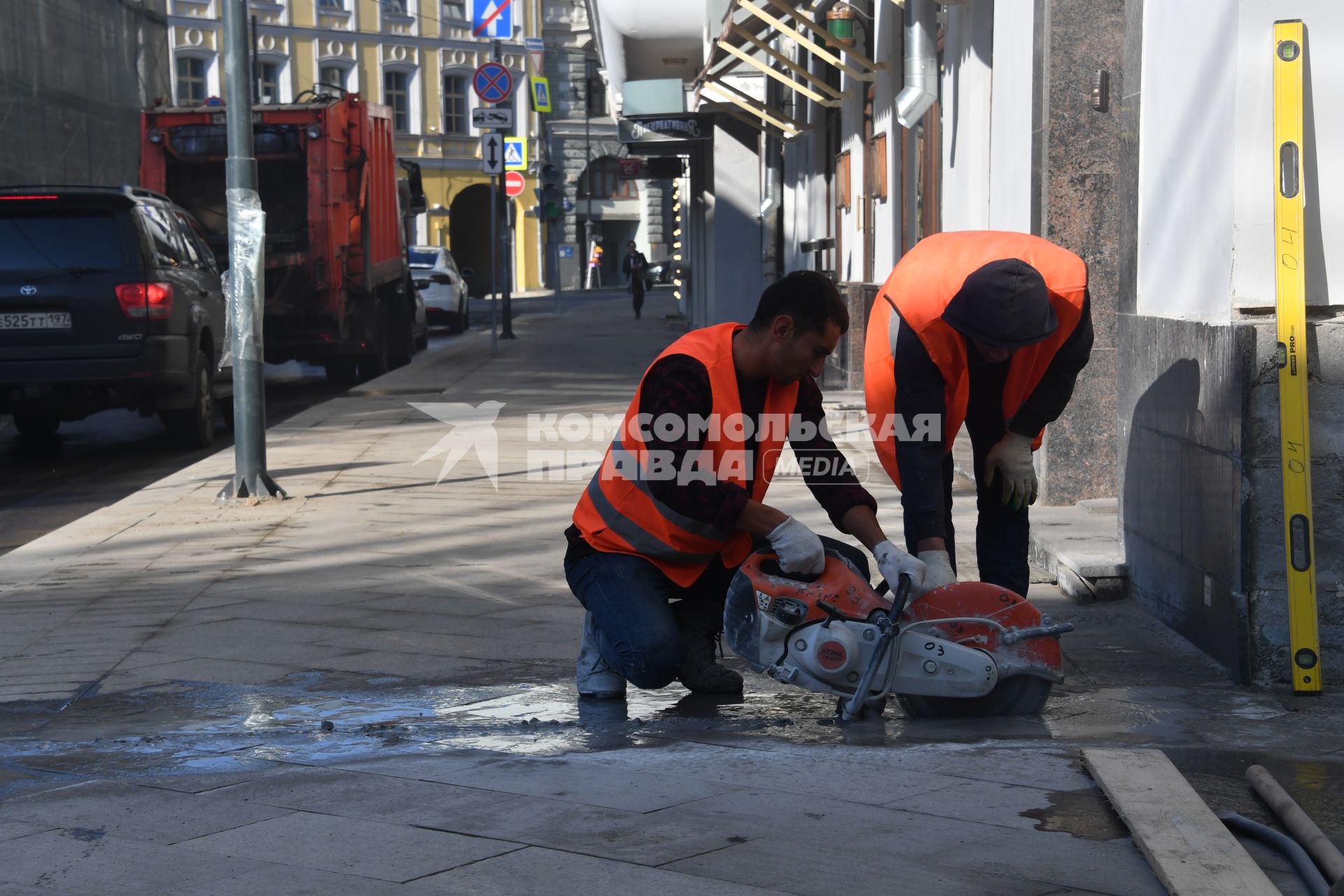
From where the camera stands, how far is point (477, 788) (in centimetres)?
341

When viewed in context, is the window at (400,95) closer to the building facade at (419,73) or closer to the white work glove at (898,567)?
the building facade at (419,73)

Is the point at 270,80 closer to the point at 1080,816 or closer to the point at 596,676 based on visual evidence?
the point at 596,676

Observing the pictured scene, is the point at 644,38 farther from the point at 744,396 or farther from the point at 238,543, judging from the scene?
the point at 744,396

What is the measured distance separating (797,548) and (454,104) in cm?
5327

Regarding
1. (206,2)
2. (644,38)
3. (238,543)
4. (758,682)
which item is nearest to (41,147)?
(644,38)

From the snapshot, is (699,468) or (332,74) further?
(332,74)

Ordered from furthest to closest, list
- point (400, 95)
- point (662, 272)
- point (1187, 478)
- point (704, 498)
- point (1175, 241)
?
point (662, 272) < point (400, 95) < point (1175, 241) < point (1187, 478) < point (704, 498)

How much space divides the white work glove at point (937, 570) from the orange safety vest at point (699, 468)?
0.48m

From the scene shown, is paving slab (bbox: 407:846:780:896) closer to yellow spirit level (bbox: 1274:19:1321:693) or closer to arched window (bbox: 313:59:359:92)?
yellow spirit level (bbox: 1274:19:1321:693)

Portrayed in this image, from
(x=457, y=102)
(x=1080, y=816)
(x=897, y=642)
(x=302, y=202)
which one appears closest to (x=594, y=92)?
(x=457, y=102)

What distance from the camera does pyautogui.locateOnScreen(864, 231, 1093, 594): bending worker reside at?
14.4 feet

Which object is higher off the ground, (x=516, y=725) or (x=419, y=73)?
(x=419, y=73)

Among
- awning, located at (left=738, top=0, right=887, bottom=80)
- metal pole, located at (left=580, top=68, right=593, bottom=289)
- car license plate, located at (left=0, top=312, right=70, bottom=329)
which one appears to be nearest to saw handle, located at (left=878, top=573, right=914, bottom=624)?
car license plate, located at (left=0, top=312, right=70, bottom=329)

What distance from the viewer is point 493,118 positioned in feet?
67.4
